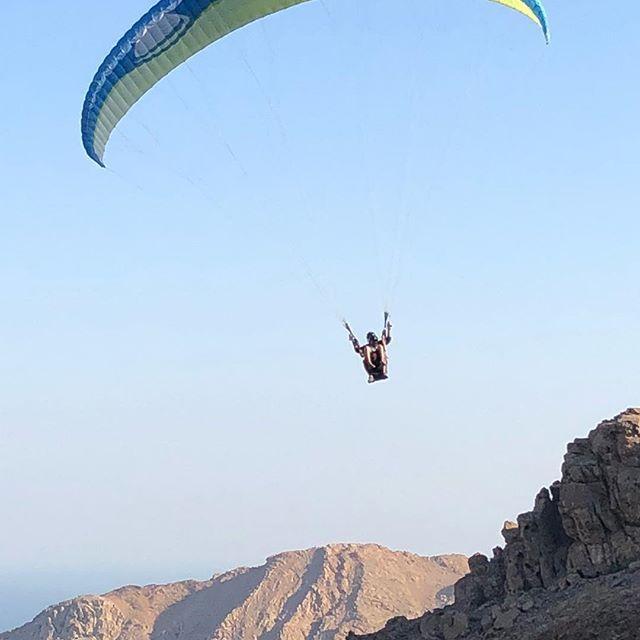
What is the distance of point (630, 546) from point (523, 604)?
14.0ft

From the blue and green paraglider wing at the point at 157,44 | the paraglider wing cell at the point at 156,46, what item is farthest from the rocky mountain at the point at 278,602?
the paraglider wing cell at the point at 156,46

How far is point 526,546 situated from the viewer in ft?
134

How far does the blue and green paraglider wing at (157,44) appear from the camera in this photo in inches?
824

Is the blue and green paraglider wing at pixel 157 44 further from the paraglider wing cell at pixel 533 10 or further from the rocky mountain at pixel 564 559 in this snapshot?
the rocky mountain at pixel 564 559

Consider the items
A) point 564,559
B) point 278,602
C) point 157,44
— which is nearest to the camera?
point 157,44

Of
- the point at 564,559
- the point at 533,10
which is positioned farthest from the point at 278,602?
the point at 533,10

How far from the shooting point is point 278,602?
94125 millimetres

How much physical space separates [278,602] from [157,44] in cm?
7851

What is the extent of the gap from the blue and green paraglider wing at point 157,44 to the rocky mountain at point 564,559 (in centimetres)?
1891

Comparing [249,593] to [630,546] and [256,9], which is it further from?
[256,9]

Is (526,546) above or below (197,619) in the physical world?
below

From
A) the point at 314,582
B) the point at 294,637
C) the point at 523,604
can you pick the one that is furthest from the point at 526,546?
the point at 314,582

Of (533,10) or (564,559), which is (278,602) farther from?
(533,10)

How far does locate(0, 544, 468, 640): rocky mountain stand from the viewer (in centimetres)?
9012
